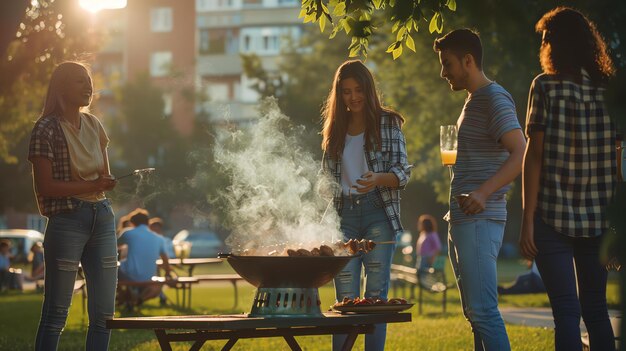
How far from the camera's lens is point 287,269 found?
630 cm

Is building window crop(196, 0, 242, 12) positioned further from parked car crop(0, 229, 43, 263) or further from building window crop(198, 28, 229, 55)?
parked car crop(0, 229, 43, 263)

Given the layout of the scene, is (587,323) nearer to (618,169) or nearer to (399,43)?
(618,169)

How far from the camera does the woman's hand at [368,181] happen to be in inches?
265

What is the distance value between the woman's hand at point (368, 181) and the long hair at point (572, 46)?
5.28ft

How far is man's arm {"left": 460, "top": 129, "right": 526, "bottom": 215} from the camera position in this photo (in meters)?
5.89

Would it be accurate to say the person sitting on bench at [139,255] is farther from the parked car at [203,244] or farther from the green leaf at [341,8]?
the parked car at [203,244]

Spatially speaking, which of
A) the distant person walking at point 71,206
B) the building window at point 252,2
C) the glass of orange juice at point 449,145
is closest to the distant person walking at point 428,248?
the glass of orange juice at point 449,145

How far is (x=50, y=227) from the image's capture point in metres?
6.57

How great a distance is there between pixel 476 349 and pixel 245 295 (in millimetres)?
16980

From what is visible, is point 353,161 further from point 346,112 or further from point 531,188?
point 531,188

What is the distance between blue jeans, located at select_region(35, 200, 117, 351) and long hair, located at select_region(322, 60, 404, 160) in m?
1.55

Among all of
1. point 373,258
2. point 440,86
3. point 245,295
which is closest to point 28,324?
point 245,295

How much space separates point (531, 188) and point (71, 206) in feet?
9.36

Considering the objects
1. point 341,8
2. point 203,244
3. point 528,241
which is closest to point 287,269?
point 528,241
